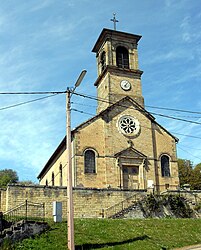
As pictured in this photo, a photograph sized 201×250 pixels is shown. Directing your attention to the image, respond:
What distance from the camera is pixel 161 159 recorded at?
36.2m

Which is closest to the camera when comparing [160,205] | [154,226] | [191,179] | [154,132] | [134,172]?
[154,226]

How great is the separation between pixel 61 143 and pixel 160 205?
1152 centimetres

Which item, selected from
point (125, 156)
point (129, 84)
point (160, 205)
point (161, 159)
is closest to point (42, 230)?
point (160, 205)

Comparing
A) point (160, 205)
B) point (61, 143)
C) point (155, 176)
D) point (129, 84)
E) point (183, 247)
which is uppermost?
point (129, 84)

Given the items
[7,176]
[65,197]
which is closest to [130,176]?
[65,197]

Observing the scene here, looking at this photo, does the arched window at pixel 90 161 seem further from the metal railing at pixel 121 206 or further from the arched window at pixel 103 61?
the arched window at pixel 103 61

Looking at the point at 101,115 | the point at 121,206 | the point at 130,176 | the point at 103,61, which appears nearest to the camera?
the point at 121,206

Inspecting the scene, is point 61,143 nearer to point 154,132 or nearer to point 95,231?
point 154,132

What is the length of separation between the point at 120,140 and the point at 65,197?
942cm

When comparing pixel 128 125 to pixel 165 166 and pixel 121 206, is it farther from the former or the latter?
pixel 121 206

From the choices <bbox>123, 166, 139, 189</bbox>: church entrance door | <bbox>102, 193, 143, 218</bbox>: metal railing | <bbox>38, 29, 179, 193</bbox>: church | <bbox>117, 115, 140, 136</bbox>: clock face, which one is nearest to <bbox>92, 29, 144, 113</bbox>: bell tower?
<bbox>38, 29, 179, 193</bbox>: church

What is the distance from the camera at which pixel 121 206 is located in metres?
28.6

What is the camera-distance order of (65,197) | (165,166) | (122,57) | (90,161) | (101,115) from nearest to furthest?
(65,197), (90,161), (101,115), (165,166), (122,57)

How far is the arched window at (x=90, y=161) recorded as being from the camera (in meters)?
33.1
